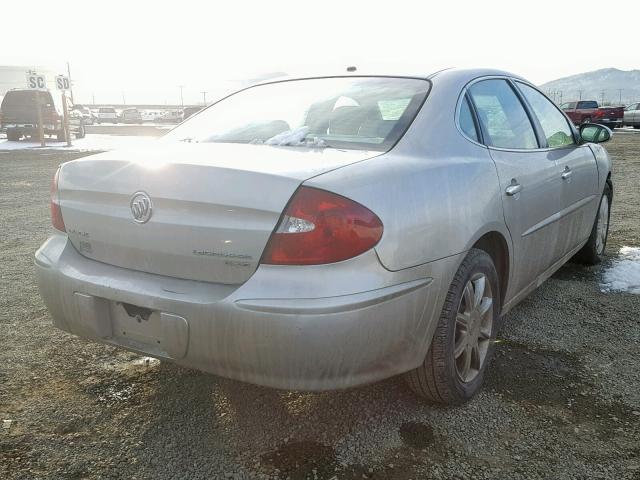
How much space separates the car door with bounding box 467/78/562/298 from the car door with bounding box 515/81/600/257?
0.42ft

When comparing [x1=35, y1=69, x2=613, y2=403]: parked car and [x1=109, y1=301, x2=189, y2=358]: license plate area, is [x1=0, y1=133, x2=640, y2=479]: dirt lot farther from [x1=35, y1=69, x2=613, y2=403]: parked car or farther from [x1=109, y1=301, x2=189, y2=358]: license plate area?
[x1=109, y1=301, x2=189, y2=358]: license plate area

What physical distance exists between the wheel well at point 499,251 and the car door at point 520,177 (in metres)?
0.06

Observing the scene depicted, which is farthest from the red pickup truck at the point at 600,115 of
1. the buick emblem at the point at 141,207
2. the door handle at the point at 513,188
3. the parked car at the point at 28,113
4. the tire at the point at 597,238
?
the buick emblem at the point at 141,207

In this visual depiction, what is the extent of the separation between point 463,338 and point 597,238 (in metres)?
2.58

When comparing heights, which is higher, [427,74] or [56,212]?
[427,74]

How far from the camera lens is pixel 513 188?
272 cm

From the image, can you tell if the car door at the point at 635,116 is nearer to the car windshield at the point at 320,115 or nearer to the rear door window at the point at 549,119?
the rear door window at the point at 549,119

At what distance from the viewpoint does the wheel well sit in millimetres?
2588

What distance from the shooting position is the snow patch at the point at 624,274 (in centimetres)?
404

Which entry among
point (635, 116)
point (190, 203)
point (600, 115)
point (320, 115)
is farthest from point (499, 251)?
point (635, 116)

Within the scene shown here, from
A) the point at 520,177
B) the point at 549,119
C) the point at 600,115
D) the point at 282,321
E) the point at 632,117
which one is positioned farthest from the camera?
the point at 632,117

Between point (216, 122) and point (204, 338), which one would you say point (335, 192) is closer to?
point (204, 338)

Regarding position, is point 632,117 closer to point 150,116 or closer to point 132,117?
point 132,117

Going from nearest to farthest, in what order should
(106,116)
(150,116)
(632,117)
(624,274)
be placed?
(624,274), (632,117), (106,116), (150,116)
